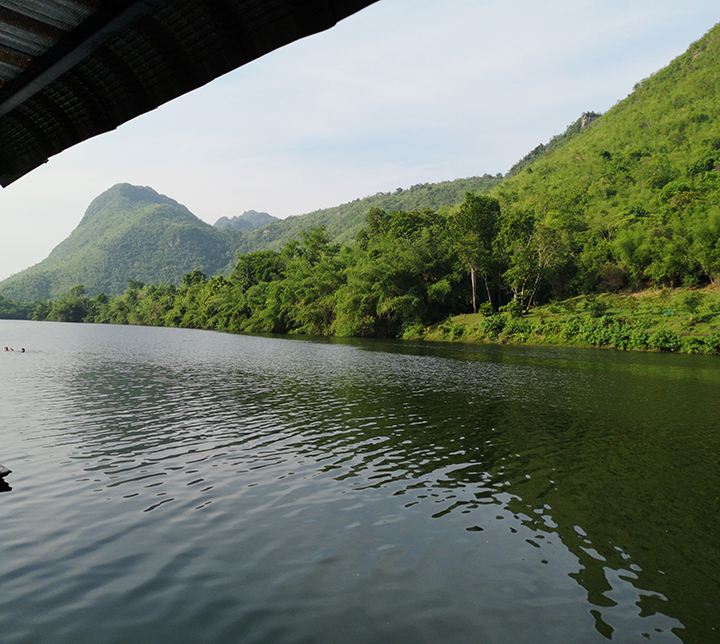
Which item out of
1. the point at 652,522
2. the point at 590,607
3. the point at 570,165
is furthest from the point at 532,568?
the point at 570,165

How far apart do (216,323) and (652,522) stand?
11193 centimetres

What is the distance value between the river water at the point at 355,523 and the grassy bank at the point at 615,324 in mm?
31458

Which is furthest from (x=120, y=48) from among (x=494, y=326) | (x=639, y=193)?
(x=639, y=193)

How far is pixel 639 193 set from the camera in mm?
94562

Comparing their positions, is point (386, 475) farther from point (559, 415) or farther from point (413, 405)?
point (559, 415)

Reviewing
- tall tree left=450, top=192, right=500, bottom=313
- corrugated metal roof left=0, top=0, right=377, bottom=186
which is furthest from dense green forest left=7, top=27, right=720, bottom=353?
corrugated metal roof left=0, top=0, right=377, bottom=186

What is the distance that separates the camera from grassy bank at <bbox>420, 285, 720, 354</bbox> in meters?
46.1

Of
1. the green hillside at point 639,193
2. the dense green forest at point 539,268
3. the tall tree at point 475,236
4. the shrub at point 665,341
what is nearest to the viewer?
the shrub at point 665,341

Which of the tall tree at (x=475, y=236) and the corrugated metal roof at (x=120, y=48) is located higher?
the tall tree at (x=475, y=236)

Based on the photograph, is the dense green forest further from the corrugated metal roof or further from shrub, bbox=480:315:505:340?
the corrugated metal roof

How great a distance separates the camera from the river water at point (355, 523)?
5.58 meters

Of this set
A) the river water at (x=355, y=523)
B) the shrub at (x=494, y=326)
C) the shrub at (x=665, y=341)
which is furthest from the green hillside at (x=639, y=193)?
the river water at (x=355, y=523)

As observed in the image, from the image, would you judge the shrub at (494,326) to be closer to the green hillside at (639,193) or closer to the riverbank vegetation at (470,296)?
the riverbank vegetation at (470,296)

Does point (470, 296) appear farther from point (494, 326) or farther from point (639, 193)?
point (639, 193)
